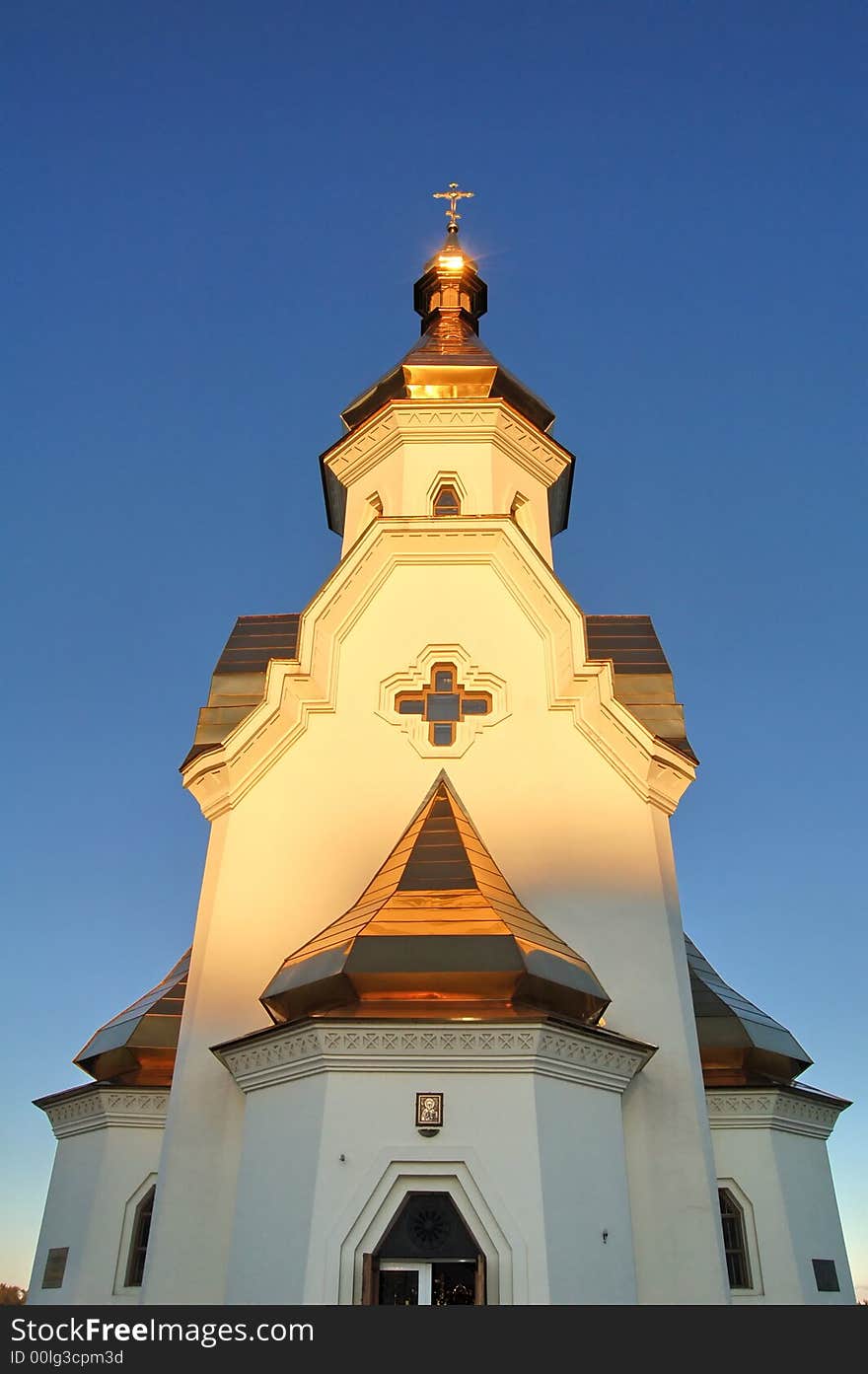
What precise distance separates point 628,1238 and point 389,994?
2689 millimetres

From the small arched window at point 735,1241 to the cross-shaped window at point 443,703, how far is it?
5.45 meters

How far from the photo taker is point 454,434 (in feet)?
51.3

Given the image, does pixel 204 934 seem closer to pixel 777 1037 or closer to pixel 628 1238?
pixel 628 1238

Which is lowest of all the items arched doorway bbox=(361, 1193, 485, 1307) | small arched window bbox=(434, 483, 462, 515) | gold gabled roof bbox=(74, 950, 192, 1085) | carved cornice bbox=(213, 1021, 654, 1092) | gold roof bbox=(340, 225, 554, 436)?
arched doorway bbox=(361, 1193, 485, 1307)

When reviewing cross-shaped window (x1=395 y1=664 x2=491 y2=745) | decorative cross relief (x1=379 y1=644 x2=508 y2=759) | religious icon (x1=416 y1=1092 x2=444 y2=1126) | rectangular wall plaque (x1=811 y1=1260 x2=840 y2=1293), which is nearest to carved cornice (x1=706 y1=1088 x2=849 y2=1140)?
rectangular wall plaque (x1=811 y1=1260 x2=840 y2=1293)

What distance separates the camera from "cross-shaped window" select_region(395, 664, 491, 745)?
38.7 ft

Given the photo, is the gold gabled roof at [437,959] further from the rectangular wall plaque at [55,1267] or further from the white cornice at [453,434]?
the white cornice at [453,434]

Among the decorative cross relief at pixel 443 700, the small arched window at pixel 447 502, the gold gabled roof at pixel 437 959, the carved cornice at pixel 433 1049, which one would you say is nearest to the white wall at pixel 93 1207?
the gold gabled roof at pixel 437 959

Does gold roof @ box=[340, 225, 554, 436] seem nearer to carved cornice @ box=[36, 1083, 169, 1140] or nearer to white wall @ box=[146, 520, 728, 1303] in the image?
white wall @ box=[146, 520, 728, 1303]

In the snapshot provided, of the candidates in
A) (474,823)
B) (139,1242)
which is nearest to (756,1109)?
(474,823)

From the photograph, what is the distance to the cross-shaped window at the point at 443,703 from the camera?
38.7 feet

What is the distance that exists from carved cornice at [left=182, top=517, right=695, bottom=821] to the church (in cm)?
4

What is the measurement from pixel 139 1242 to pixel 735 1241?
20.2ft
